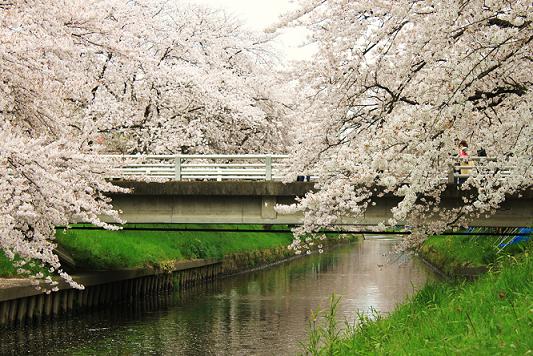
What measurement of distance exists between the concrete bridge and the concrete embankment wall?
3.66m

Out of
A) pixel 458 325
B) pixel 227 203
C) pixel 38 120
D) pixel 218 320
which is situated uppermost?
pixel 38 120

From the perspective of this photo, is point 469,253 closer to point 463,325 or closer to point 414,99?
point 414,99

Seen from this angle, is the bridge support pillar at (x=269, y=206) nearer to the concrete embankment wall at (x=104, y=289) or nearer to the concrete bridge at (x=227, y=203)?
the concrete bridge at (x=227, y=203)

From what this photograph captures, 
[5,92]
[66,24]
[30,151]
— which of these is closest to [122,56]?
[66,24]

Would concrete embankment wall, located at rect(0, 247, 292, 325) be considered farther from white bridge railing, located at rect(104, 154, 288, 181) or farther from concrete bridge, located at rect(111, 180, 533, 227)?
white bridge railing, located at rect(104, 154, 288, 181)

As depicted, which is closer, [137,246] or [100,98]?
[100,98]

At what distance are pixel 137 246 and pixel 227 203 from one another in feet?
34.8

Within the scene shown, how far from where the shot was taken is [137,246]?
3369 cm

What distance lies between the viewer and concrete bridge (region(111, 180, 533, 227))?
2180cm

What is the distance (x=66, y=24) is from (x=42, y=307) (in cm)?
1033

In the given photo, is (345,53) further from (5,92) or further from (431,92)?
(5,92)

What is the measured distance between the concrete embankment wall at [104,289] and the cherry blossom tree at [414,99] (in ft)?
30.4

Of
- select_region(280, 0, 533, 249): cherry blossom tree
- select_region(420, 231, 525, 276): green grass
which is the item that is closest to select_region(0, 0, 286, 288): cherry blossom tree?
select_region(280, 0, 533, 249): cherry blossom tree

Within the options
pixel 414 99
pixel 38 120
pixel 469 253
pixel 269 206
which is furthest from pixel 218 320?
pixel 469 253
